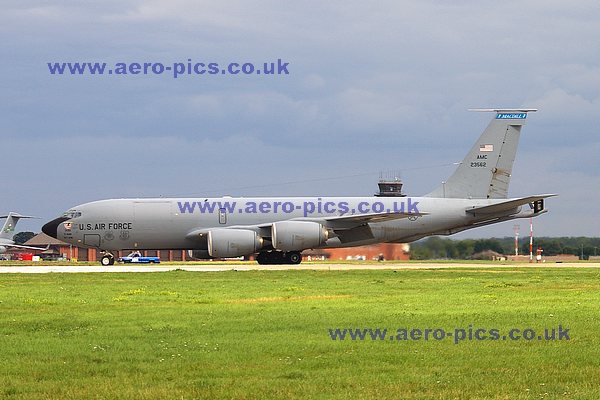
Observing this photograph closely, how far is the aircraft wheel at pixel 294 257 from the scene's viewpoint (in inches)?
2216

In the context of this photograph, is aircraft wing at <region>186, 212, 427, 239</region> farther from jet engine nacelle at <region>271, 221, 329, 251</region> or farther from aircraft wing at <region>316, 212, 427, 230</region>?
jet engine nacelle at <region>271, 221, 329, 251</region>

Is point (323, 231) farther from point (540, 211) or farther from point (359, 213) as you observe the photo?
point (540, 211)

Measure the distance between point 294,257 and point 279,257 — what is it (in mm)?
943

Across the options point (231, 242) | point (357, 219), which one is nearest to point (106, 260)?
point (231, 242)

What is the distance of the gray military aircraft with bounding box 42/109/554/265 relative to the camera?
55.6 m

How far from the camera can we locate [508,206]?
54656mm

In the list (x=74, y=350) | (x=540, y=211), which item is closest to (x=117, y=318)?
(x=74, y=350)

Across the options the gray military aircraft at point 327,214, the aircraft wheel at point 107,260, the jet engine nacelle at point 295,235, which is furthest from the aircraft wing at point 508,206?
the aircraft wheel at point 107,260

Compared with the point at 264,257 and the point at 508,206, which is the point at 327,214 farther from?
the point at 508,206

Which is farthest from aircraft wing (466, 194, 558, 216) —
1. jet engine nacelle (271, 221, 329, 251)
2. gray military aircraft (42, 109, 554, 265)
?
jet engine nacelle (271, 221, 329, 251)

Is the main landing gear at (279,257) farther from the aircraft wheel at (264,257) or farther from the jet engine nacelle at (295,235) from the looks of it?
the jet engine nacelle at (295,235)

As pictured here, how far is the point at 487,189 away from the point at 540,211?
353cm

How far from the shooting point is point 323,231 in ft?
178

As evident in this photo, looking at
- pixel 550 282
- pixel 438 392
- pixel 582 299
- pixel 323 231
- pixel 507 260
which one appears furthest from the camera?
pixel 507 260
